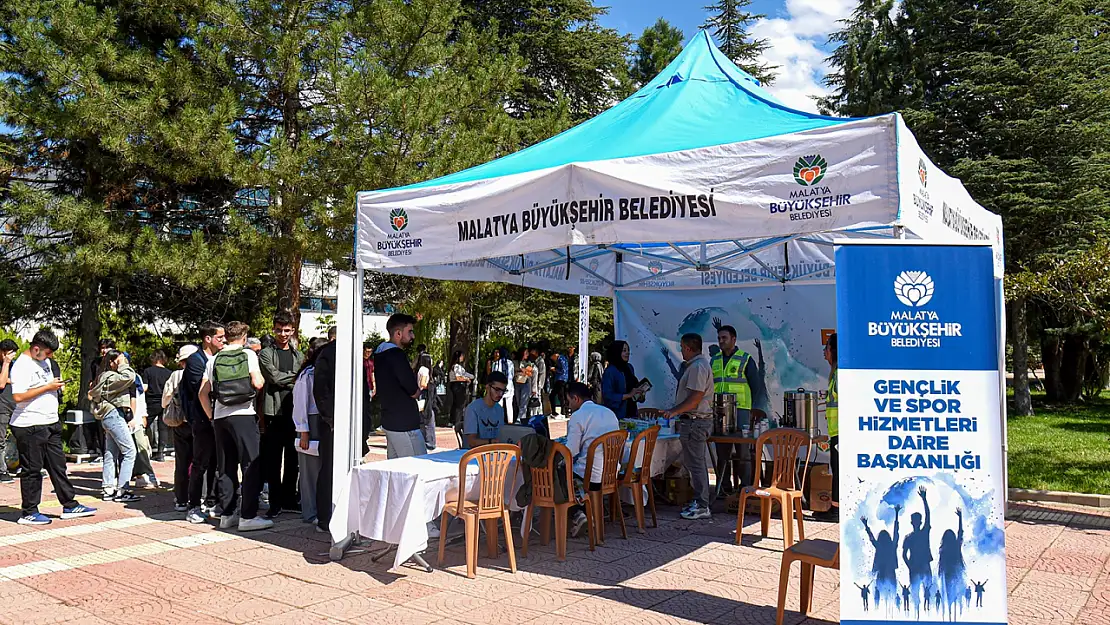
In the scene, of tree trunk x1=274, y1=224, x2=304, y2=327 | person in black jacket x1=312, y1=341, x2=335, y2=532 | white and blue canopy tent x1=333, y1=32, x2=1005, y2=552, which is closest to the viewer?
white and blue canopy tent x1=333, y1=32, x2=1005, y2=552

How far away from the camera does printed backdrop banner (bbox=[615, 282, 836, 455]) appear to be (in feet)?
31.6

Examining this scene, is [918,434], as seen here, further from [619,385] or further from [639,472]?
[619,385]

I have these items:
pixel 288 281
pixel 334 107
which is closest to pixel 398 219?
pixel 334 107

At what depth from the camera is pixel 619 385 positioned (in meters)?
8.93

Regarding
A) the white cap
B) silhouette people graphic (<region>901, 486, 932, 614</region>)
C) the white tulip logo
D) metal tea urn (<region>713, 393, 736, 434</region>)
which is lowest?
silhouette people graphic (<region>901, 486, 932, 614</region>)

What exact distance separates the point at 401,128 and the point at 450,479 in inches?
272

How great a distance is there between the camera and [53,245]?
12164 mm

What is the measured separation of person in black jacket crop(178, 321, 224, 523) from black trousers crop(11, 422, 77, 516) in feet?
3.36

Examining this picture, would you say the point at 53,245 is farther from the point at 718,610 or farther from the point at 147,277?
the point at 718,610

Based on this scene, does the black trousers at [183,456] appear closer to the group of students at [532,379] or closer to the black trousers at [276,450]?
the black trousers at [276,450]

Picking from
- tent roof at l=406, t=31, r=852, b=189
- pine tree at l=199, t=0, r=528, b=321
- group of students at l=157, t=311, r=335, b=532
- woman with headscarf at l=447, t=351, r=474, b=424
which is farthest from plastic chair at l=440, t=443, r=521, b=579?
woman with headscarf at l=447, t=351, r=474, b=424

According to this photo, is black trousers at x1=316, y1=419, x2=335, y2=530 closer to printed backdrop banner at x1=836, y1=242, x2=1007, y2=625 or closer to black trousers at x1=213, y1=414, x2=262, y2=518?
black trousers at x1=213, y1=414, x2=262, y2=518

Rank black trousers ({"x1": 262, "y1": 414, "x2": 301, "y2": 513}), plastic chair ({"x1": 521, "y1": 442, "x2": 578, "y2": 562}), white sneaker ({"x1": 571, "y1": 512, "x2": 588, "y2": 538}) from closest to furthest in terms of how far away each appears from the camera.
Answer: plastic chair ({"x1": 521, "y1": 442, "x2": 578, "y2": 562}) < white sneaker ({"x1": 571, "y1": 512, "x2": 588, "y2": 538}) < black trousers ({"x1": 262, "y1": 414, "x2": 301, "y2": 513})

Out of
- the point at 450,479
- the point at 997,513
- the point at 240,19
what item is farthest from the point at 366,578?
the point at 240,19
